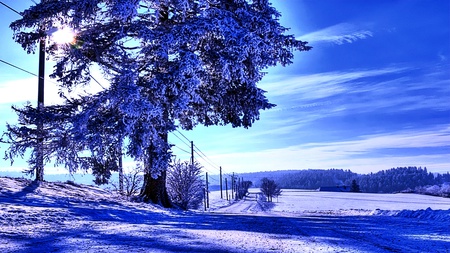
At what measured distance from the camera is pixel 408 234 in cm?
787

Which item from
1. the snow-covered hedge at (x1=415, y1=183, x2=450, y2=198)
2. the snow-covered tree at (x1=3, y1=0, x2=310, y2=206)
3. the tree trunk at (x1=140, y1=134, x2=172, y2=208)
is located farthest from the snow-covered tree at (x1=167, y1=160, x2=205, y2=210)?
the snow-covered hedge at (x1=415, y1=183, x2=450, y2=198)

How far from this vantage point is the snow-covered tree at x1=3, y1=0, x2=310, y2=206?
1055 cm

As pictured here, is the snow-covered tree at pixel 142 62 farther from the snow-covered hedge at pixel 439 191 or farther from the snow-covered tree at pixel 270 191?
the snow-covered hedge at pixel 439 191

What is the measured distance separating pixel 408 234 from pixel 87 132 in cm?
876

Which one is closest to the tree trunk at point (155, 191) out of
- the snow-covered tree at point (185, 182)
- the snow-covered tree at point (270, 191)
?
the snow-covered tree at point (185, 182)

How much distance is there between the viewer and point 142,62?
38.1 ft

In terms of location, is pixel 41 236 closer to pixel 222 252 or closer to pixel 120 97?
pixel 222 252

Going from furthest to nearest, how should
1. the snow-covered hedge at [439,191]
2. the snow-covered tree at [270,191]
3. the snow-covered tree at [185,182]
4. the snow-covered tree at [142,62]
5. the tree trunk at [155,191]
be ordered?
the snow-covered tree at [270,191], the snow-covered hedge at [439,191], the snow-covered tree at [185,182], the tree trunk at [155,191], the snow-covered tree at [142,62]

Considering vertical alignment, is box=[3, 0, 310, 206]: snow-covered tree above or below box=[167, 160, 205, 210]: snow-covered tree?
above

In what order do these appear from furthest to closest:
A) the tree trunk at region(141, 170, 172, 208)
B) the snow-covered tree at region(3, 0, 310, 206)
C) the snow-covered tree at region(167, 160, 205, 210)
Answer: the snow-covered tree at region(167, 160, 205, 210) → the tree trunk at region(141, 170, 172, 208) → the snow-covered tree at region(3, 0, 310, 206)

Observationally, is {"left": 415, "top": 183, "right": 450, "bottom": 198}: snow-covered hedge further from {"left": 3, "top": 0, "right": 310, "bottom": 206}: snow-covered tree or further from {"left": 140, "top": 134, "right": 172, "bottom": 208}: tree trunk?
{"left": 3, "top": 0, "right": 310, "bottom": 206}: snow-covered tree

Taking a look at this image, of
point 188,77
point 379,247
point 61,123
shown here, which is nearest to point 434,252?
point 379,247

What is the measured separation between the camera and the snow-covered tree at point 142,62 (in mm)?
10547

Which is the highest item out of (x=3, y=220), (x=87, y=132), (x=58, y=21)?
(x=58, y=21)
